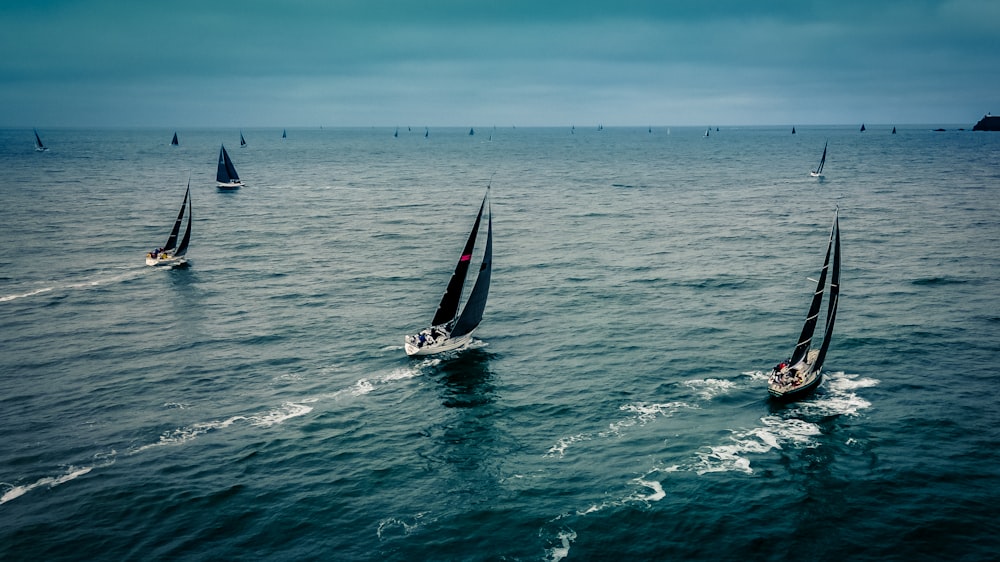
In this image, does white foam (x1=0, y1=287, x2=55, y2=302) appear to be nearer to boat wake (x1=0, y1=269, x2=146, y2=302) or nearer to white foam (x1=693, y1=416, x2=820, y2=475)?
boat wake (x1=0, y1=269, x2=146, y2=302)

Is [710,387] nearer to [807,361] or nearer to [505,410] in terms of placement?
[807,361]

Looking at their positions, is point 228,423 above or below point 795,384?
below

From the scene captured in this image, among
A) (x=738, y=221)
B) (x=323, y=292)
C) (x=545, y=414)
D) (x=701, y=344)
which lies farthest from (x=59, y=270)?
(x=738, y=221)

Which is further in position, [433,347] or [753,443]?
[433,347]

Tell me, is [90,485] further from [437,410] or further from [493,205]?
[493,205]

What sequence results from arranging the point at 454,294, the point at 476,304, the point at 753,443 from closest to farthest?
the point at 753,443 → the point at 476,304 → the point at 454,294

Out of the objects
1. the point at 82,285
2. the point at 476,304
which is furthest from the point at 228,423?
the point at 82,285

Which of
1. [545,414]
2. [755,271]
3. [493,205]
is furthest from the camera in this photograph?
[493,205]
